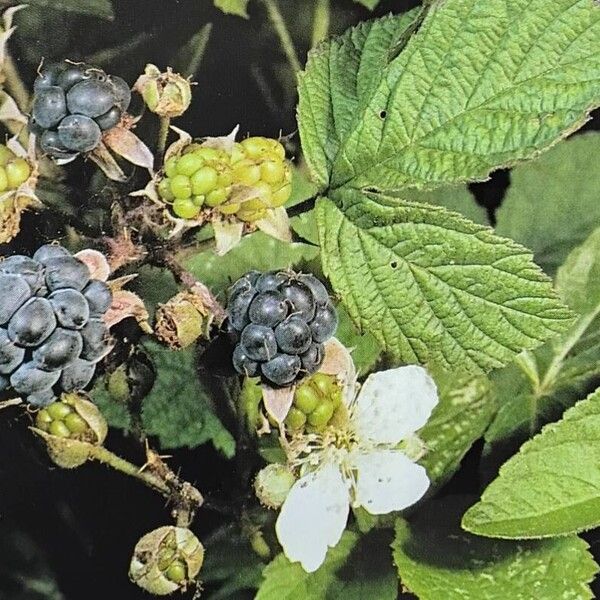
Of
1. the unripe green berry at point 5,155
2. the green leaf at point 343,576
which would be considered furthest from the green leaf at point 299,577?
the unripe green berry at point 5,155

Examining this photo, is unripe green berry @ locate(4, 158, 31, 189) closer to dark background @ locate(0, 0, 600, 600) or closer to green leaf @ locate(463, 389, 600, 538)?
dark background @ locate(0, 0, 600, 600)

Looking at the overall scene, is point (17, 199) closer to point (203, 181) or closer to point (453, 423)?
point (203, 181)

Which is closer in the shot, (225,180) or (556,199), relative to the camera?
(225,180)

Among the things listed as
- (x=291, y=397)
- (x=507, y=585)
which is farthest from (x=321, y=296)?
(x=507, y=585)

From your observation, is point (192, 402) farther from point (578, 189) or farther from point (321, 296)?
point (578, 189)

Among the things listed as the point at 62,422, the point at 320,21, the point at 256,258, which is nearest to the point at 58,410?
the point at 62,422

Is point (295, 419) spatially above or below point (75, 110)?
below
